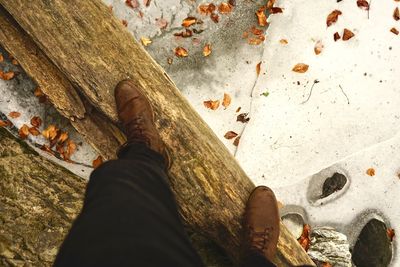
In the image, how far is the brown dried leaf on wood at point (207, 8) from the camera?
3.03 m

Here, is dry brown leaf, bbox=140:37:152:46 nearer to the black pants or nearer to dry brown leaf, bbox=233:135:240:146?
dry brown leaf, bbox=233:135:240:146

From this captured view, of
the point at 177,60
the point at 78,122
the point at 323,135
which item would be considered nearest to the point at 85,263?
the point at 78,122

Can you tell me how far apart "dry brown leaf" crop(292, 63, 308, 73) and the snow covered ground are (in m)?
0.03

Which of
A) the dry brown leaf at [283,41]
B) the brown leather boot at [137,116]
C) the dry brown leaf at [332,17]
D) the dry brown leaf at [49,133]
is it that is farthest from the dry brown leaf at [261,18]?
the dry brown leaf at [49,133]

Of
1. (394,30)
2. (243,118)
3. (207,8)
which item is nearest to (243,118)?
(243,118)

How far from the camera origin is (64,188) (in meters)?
2.61

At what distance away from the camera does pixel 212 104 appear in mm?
3010

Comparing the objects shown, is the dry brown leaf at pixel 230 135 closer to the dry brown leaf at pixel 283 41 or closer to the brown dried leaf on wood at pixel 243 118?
the brown dried leaf on wood at pixel 243 118

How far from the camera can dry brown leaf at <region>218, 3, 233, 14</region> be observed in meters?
3.05

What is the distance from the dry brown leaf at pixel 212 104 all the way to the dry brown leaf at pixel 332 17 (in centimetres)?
112

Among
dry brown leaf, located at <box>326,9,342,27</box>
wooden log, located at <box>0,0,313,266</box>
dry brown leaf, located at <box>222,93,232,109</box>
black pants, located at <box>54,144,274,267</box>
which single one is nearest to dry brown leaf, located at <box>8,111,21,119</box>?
wooden log, located at <box>0,0,313,266</box>

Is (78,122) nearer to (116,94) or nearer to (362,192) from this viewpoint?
(116,94)

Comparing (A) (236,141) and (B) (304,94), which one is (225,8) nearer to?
(B) (304,94)

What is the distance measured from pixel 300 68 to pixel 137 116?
150 cm
